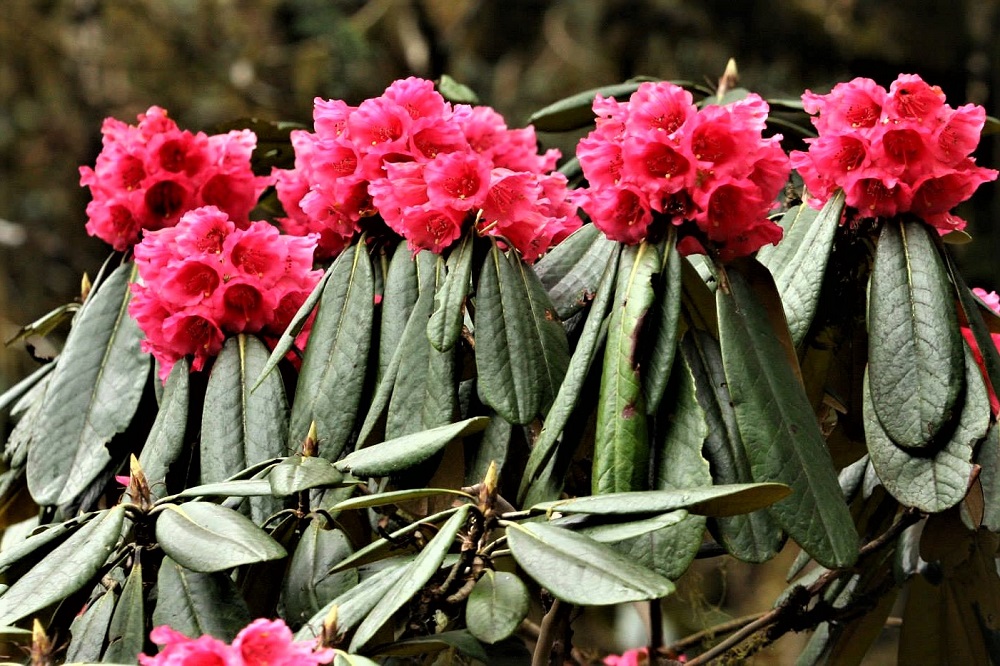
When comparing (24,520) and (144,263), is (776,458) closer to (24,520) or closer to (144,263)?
(144,263)

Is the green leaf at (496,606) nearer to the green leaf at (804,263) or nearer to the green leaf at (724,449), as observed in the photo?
the green leaf at (724,449)

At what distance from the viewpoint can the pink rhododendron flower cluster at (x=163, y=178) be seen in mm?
1367

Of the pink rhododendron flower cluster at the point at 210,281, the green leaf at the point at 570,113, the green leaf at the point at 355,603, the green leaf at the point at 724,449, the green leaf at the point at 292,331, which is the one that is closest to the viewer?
the green leaf at the point at 355,603

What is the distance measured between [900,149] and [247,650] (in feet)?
2.33

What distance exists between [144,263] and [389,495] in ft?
1.42

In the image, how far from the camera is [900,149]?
3.61ft

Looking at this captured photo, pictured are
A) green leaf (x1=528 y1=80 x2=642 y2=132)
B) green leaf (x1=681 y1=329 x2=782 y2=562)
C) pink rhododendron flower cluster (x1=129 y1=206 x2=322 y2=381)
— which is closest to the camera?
green leaf (x1=681 y1=329 x2=782 y2=562)

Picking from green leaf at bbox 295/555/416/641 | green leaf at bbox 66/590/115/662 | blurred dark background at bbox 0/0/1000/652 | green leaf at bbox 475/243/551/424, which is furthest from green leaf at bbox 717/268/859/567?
blurred dark background at bbox 0/0/1000/652

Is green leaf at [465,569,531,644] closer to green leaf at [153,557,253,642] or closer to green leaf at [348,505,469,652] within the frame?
green leaf at [348,505,469,652]

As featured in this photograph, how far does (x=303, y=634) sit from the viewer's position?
0.85 meters

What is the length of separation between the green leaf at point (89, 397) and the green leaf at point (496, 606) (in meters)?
0.48

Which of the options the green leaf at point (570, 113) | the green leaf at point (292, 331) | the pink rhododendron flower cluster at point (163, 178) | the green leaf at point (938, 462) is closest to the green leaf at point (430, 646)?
the green leaf at point (292, 331)

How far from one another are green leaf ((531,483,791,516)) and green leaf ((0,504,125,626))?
32 cm

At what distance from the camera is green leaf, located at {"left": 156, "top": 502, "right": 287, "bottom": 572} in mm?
857
